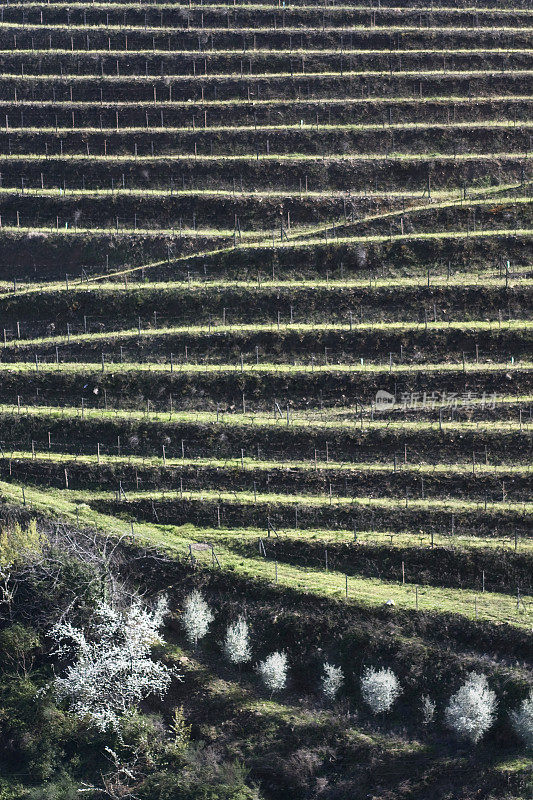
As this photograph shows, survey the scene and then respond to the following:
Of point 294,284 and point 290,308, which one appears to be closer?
point 290,308

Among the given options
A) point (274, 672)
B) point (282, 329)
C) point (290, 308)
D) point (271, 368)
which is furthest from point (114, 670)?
point (290, 308)

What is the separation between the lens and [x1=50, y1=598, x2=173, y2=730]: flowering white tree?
159ft

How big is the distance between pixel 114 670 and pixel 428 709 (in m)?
13.0

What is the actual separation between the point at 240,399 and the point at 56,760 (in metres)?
19.0

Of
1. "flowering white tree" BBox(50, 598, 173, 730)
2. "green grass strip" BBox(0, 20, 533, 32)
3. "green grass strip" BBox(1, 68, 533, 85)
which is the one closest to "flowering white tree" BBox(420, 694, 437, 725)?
"flowering white tree" BBox(50, 598, 173, 730)

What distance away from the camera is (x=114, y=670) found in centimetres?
4847

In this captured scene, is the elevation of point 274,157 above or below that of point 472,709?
above

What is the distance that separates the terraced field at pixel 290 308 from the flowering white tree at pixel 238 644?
145cm

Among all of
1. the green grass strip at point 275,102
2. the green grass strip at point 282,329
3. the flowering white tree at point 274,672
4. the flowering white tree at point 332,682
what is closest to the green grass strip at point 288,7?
the green grass strip at point 275,102

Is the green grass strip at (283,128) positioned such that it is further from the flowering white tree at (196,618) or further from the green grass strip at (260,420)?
the flowering white tree at (196,618)

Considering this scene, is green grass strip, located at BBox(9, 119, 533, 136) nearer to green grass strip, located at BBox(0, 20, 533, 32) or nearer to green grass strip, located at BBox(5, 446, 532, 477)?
green grass strip, located at BBox(0, 20, 533, 32)

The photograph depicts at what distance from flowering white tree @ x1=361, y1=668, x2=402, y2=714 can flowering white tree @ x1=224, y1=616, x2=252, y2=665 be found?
5078 mm

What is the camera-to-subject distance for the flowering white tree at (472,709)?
4594 cm

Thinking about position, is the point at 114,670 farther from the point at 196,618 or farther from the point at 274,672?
the point at 274,672
